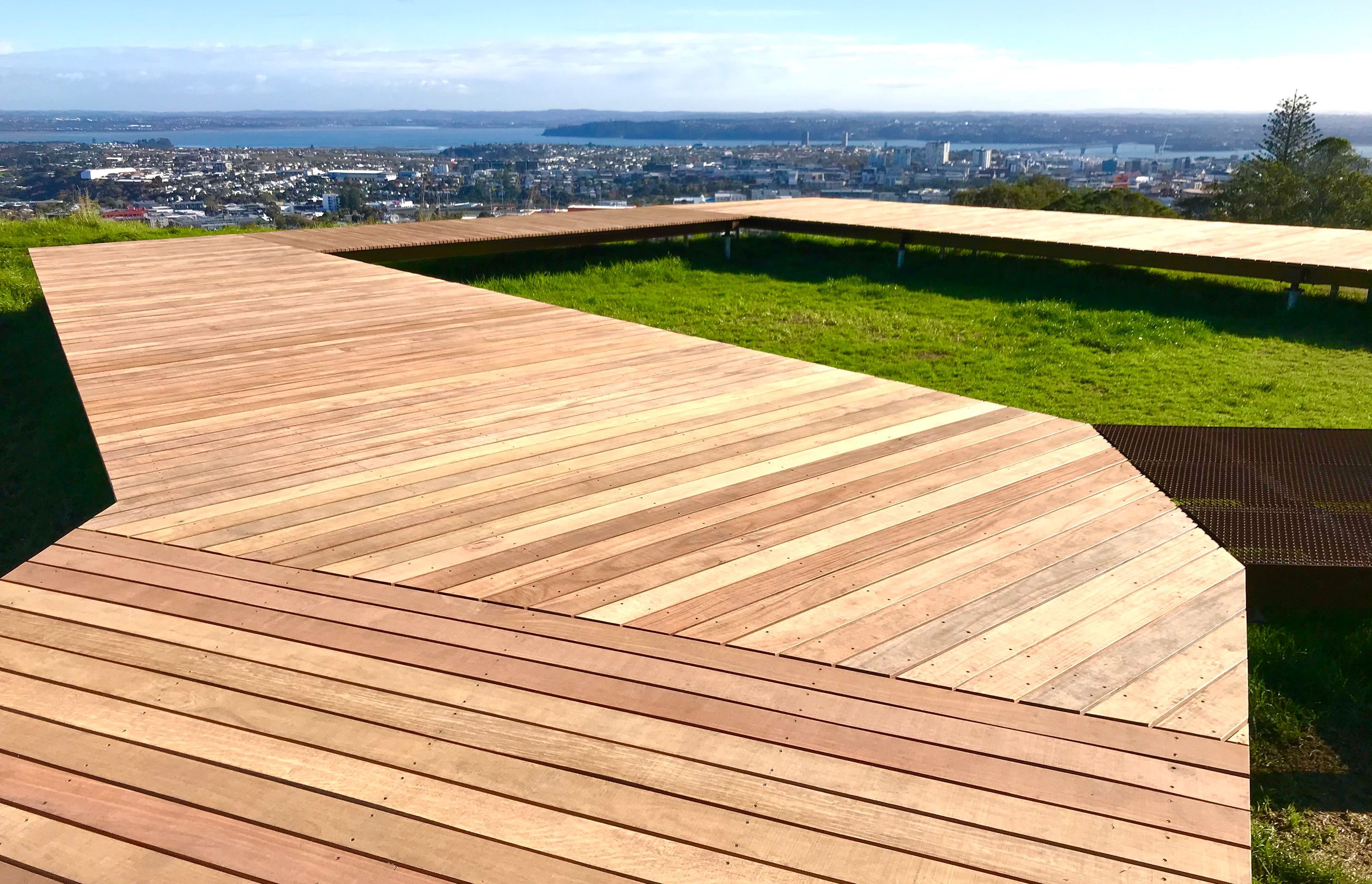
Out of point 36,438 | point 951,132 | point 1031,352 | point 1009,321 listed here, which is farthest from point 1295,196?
point 951,132

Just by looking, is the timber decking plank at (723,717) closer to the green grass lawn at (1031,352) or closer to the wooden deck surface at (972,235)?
the green grass lawn at (1031,352)

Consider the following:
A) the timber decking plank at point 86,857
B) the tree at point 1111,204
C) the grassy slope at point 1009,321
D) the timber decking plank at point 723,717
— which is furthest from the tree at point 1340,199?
the timber decking plank at point 86,857

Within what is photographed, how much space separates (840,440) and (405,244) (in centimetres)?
596

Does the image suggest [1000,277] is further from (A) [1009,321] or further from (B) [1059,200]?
(B) [1059,200]

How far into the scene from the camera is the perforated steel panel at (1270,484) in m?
3.30

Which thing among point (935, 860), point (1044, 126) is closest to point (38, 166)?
point (935, 860)

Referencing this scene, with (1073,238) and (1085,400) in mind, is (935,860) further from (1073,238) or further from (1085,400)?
(1073,238)

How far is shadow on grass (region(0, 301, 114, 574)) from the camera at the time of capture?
19.6ft

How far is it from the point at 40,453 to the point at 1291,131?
36.1 meters

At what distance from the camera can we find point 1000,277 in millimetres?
9797

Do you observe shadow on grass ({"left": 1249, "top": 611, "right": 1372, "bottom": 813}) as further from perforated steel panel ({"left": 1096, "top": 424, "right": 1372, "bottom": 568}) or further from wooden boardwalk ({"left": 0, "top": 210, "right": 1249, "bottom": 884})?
wooden boardwalk ({"left": 0, "top": 210, "right": 1249, "bottom": 884})

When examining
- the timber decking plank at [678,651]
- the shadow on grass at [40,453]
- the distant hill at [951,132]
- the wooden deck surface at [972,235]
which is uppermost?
the distant hill at [951,132]

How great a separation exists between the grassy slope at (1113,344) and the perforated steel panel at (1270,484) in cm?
33

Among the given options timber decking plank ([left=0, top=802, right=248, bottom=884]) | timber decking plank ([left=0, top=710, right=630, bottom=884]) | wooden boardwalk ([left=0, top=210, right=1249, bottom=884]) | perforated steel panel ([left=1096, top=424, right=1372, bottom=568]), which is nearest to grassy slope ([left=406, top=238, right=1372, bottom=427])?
perforated steel panel ([left=1096, top=424, right=1372, bottom=568])
